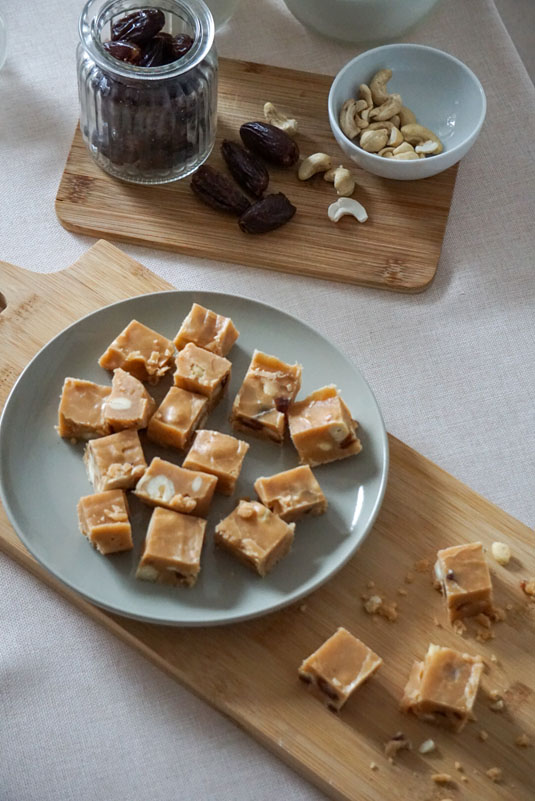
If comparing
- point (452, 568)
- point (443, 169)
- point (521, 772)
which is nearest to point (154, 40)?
point (443, 169)

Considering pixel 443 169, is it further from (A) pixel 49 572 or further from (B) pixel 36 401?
(A) pixel 49 572

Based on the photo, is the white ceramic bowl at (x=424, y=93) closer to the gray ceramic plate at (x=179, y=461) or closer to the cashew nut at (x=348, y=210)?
the cashew nut at (x=348, y=210)

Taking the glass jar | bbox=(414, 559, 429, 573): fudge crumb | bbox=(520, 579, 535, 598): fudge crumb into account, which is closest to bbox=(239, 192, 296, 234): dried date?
the glass jar

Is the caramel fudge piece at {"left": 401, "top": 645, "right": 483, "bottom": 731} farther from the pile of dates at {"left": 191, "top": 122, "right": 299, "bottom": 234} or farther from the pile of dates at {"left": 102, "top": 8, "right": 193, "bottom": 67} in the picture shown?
the pile of dates at {"left": 102, "top": 8, "right": 193, "bottom": 67}

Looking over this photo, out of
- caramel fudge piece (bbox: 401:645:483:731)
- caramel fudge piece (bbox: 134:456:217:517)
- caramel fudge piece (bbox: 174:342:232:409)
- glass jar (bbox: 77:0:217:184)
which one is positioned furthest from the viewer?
glass jar (bbox: 77:0:217:184)

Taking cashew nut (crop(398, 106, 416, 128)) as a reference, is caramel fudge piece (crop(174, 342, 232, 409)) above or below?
below
